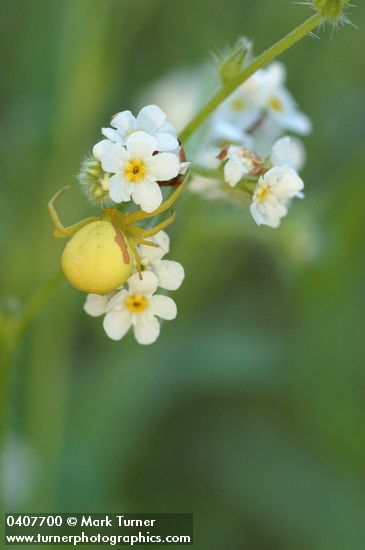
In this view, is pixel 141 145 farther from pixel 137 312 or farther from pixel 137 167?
pixel 137 312

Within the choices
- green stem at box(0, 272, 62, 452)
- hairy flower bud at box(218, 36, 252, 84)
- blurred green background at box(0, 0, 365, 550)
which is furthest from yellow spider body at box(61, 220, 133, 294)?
blurred green background at box(0, 0, 365, 550)

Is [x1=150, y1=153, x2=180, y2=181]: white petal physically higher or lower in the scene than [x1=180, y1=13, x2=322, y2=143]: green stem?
lower

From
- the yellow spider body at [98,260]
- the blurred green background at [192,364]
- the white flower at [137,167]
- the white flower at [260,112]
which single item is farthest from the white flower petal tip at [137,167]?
the blurred green background at [192,364]

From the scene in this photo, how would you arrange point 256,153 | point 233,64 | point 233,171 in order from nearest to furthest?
point 233,171
point 233,64
point 256,153

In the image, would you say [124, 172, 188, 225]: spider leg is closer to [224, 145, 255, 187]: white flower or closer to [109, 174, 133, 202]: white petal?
[109, 174, 133, 202]: white petal

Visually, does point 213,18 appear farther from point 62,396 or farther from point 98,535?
point 98,535

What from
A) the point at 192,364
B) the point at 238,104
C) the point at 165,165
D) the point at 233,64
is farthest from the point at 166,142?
the point at 192,364

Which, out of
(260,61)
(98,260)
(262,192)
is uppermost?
(260,61)
